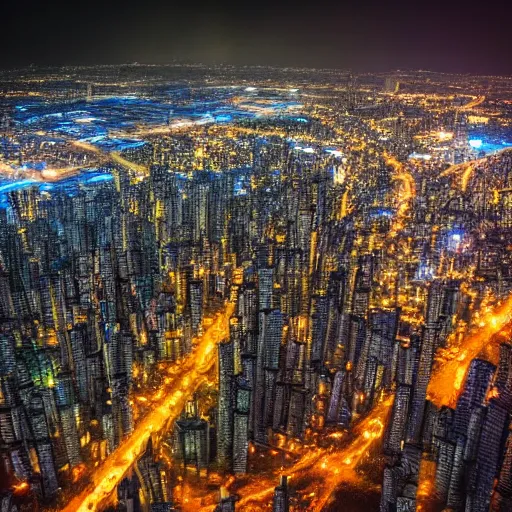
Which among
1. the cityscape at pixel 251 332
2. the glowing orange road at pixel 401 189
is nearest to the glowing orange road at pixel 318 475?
the cityscape at pixel 251 332

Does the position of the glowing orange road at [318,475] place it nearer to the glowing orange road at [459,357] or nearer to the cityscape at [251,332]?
the cityscape at [251,332]

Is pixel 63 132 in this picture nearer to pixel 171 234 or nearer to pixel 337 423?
pixel 171 234

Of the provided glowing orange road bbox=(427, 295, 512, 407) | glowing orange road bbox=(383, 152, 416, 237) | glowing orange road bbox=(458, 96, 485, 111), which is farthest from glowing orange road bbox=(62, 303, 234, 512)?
A: glowing orange road bbox=(458, 96, 485, 111)

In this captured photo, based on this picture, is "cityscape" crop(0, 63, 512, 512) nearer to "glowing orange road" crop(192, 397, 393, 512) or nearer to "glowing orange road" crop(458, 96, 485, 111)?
"glowing orange road" crop(192, 397, 393, 512)

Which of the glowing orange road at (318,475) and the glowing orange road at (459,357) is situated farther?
the glowing orange road at (459,357)

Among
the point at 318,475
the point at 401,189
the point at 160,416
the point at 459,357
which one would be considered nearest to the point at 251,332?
the point at 160,416

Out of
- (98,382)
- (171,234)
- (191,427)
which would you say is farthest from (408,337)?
(171,234)
